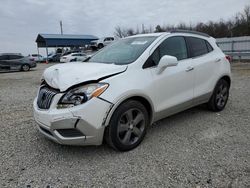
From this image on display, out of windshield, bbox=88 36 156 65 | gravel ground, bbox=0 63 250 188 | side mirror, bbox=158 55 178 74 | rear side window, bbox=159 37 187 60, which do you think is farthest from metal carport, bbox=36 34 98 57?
side mirror, bbox=158 55 178 74

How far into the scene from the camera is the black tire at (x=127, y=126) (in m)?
3.27

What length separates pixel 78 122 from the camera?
301cm

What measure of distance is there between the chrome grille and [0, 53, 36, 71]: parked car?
17.7 metres

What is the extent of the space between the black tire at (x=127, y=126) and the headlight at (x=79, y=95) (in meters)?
0.40

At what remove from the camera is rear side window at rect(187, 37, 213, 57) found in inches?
182

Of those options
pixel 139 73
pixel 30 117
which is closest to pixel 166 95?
pixel 139 73

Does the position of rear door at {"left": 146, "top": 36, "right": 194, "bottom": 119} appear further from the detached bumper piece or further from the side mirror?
the detached bumper piece

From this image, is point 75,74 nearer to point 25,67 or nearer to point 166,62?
point 166,62

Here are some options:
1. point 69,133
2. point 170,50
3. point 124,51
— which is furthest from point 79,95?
point 170,50

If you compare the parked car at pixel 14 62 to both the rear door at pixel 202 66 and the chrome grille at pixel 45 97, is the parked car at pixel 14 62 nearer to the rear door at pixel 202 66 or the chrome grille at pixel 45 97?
the chrome grille at pixel 45 97

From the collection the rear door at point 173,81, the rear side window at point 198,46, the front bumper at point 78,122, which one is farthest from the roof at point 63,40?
the front bumper at point 78,122

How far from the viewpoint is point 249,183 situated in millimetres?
2730

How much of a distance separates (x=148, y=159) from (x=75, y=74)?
59.7 inches

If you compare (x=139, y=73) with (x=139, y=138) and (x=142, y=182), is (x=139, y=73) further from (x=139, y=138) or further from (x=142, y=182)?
(x=142, y=182)
